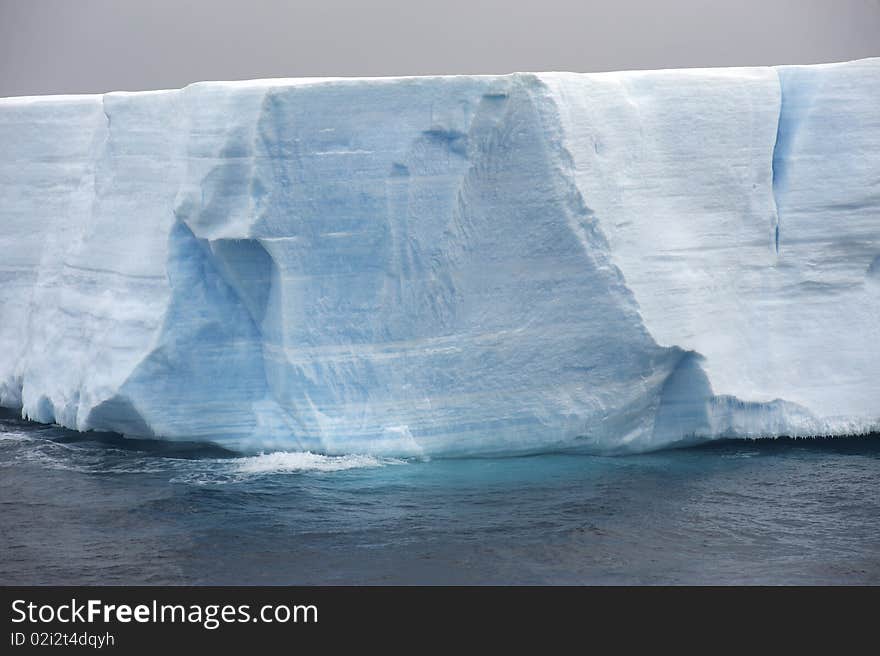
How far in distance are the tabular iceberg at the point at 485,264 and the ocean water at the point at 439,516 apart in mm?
361

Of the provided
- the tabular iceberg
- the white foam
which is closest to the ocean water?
the white foam

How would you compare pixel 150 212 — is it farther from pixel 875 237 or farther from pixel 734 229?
pixel 875 237

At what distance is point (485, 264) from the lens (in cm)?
981

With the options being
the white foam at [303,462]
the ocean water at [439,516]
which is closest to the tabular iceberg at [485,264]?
the white foam at [303,462]

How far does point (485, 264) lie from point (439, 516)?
2.16m

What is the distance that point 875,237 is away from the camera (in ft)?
34.4

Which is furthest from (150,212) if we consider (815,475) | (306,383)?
(815,475)

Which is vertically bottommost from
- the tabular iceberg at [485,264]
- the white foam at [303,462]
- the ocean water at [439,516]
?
the ocean water at [439,516]

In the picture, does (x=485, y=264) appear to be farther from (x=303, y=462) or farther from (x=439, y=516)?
(x=439, y=516)

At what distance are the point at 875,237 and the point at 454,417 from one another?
3751 mm

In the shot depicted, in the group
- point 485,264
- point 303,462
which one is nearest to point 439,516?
point 303,462

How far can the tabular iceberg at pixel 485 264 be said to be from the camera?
970 centimetres

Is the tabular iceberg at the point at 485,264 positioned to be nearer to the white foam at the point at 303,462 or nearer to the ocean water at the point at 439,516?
the white foam at the point at 303,462
